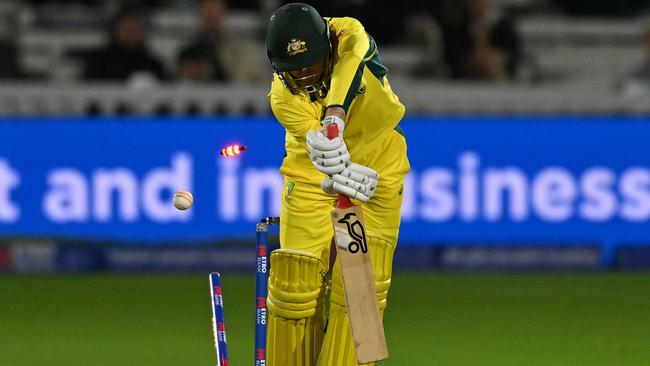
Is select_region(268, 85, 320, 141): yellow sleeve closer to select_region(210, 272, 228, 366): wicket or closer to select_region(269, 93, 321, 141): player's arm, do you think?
select_region(269, 93, 321, 141): player's arm

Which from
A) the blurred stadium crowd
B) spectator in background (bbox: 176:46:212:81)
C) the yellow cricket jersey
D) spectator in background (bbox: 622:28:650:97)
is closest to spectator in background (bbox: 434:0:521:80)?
the blurred stadium crowd

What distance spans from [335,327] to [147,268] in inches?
228

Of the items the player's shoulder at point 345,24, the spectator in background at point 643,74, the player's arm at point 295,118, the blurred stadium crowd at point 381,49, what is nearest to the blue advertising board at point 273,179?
the blurred stadium crowd at point 381,49

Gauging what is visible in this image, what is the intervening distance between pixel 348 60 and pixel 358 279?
839 millimetres

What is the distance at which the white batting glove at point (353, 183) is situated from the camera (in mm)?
5672

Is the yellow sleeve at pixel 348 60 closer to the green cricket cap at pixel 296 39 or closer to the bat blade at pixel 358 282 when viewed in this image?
the green cricket cap at pixel 296 39

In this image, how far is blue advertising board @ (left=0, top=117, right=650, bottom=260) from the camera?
11.6 meters

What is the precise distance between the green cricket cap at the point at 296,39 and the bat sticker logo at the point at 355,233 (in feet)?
2.01

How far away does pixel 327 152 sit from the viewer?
18.2 feet

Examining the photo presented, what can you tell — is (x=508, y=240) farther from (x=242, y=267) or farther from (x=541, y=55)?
(x=541, y=55)

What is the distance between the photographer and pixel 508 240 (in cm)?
1195

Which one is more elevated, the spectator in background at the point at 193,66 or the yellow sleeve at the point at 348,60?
the spectator in background at the point at 193,66

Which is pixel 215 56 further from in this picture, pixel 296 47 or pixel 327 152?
pixel 327 152

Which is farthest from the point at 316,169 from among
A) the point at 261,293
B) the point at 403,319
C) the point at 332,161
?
the point at 403,319
